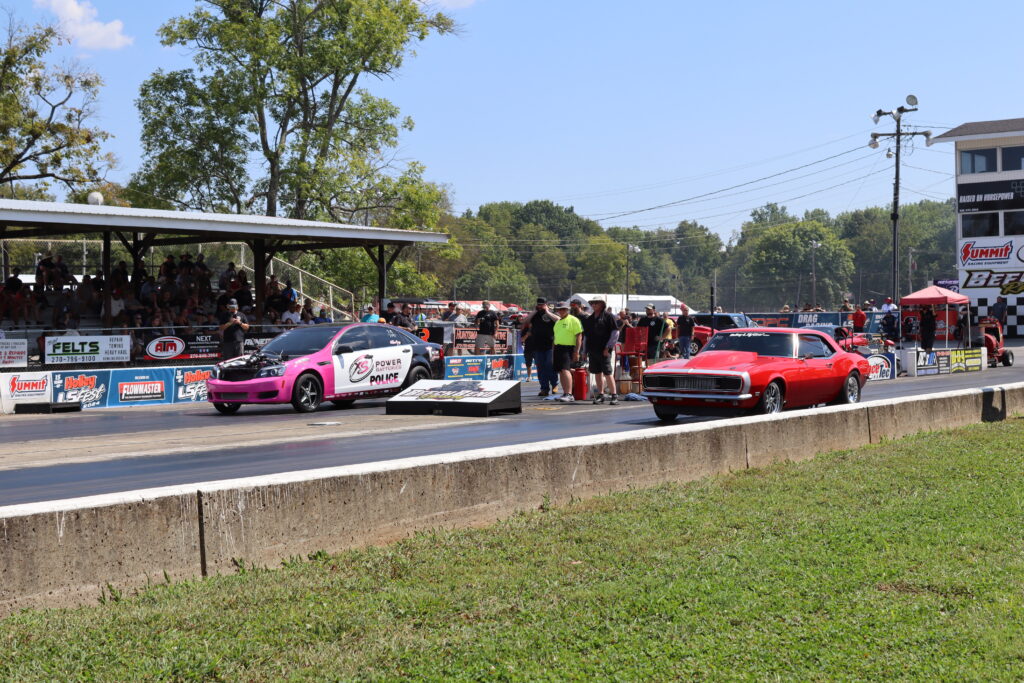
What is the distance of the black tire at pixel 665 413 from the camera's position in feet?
50.1

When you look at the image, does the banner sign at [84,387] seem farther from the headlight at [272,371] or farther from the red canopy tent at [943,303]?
the red canopy tent at [943,303]

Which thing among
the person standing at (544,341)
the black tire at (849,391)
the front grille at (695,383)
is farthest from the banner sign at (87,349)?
the black tire at (849,391)

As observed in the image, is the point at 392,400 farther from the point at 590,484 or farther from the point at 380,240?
the point at 380,240

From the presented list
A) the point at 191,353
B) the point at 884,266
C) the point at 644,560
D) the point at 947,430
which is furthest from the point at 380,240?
the point at 884,266

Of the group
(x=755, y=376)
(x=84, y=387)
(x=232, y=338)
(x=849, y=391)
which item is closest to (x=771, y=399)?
(x=755, y=376)

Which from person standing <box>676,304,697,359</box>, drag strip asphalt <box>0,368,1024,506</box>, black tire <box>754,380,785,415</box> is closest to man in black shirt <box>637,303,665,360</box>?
person standing <box>676,304,697,359</box>

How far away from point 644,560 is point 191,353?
62.0 feet

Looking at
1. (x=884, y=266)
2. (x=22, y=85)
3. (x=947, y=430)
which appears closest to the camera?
(x=947, y=430)

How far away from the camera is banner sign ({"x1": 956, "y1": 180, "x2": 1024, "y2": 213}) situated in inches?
1975

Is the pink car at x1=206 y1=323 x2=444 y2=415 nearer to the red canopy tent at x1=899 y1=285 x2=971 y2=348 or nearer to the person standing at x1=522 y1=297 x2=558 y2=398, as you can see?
the person standing at x1=522 y1=297 x2=558 y2=398

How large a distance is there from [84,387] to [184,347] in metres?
3.73

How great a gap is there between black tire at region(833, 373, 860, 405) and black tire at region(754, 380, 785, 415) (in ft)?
5.85

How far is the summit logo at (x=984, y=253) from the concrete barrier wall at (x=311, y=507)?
1754 inches

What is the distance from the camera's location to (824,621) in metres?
5.11
